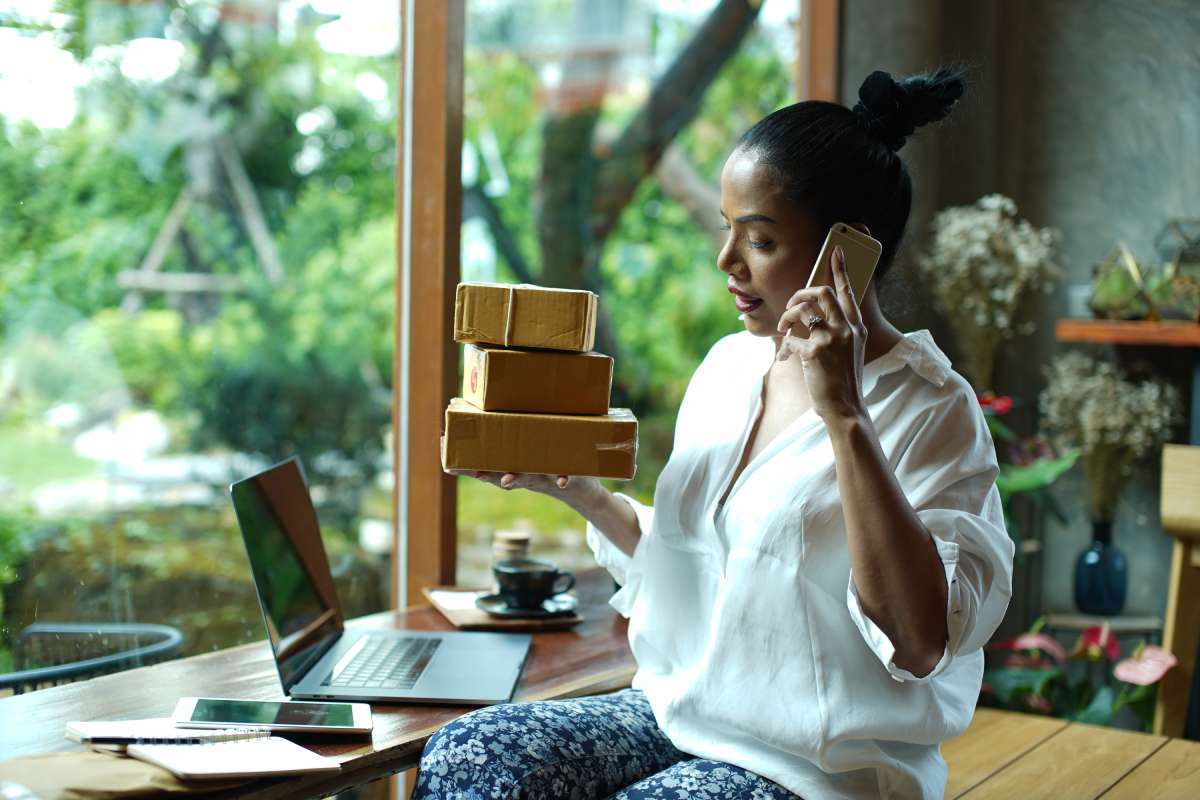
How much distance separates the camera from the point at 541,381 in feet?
4.99

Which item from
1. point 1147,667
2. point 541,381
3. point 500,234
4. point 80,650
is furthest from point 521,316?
point 500,234

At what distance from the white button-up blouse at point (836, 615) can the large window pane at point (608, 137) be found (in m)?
2.62

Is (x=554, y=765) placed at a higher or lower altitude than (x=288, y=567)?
lower

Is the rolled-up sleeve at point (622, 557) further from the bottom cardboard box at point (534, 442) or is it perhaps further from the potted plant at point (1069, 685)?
the potted plant at point (1069, 685)

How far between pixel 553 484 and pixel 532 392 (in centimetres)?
15

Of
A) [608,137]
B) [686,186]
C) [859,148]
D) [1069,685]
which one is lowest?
[1069,685]

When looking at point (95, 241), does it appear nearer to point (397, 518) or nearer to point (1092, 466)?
point (397, 518)

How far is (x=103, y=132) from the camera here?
3900 millimetres

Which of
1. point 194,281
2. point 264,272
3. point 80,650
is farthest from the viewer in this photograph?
point 264,272

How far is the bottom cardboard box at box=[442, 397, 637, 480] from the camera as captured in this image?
4.94 ft

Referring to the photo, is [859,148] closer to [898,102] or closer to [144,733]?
[898,102]

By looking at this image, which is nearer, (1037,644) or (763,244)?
(763,244)

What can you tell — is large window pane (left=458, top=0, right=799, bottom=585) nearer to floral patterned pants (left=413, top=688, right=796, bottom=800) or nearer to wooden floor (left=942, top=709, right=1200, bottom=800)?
wooden floor (left=942, top=709, right=1200, bottom=800)

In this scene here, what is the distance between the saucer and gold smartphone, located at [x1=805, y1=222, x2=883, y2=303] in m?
0.85
